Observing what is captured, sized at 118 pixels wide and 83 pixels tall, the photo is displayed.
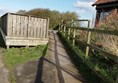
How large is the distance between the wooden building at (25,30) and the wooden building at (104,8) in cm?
747

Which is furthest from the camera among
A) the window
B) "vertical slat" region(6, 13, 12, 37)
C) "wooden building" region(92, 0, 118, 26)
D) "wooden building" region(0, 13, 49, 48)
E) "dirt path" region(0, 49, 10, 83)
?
the window

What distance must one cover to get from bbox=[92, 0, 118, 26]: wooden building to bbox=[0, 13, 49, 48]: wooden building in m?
7.47

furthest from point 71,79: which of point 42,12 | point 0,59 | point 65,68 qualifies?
point 42,12

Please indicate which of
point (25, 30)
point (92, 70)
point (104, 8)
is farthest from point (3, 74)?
point (104, 8)

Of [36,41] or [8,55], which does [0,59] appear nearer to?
[8,55]

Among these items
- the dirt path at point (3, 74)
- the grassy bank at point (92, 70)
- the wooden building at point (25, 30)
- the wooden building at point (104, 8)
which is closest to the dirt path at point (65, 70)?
the grassy bank at point (92, 70)

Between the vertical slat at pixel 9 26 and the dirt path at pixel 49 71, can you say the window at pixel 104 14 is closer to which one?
the vertical slat at pixel 9 26

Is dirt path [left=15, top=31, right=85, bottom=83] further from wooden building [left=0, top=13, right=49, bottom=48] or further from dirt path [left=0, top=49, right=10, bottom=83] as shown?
wooden building [left=0, top=13, right=49, bottom=48]

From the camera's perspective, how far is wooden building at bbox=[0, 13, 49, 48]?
494 inches

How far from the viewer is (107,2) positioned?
20875mm

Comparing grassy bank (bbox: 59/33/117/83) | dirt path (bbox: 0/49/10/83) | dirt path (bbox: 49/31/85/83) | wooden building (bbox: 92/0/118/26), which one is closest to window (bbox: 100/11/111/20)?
wooden building (bbox: 92/0/118/26)

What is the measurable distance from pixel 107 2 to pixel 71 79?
1530 centimetres

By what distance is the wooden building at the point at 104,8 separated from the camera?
19875 mm

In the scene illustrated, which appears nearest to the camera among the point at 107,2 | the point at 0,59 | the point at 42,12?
the point at 0,59
